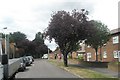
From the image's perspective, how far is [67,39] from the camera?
45812 mm

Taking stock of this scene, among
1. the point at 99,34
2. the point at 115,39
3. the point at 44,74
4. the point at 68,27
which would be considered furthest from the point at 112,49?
the point at 44,74

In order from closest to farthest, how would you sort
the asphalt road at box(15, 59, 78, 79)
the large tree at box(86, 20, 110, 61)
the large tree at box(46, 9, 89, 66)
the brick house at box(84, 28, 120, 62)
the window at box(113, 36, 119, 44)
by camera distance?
1. the asphalt road at box(15, 59, 78, 79)
2. the large tree at box(46, 9, 89, 66)
3. the large tree at box(86, 20, 110, 61)
4. the window at box(113, 36, 119, 44)
5. the brick house at box(84, 28, 120, 62)

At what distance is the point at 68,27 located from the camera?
144 feet

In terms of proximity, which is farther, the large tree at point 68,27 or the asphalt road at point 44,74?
the large tree at point 68,27

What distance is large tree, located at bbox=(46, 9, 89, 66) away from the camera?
4406 cm

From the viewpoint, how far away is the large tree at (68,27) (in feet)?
145

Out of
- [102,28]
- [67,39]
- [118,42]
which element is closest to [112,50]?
[118,42]

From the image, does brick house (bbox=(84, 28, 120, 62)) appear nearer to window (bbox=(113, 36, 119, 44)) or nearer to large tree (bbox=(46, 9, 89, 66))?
window (bbox=(113, 36, 119, 44))

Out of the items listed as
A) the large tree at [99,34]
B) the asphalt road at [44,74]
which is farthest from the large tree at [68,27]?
the asphalt road at [44,74]

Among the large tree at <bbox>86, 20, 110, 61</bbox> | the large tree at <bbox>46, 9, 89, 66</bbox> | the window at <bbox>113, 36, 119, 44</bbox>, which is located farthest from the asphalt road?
the window at <bbox>113, 36, 119, 44</bbox>

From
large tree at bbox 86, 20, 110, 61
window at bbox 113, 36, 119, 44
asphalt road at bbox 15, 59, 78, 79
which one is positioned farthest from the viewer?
window at bbox 113, 36, 119, 44

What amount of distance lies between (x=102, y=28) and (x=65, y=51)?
6743 millimetres

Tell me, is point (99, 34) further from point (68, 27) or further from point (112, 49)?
point (112, 49)

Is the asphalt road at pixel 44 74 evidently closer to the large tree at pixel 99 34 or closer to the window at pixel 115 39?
the large tree at pixel 99 34
